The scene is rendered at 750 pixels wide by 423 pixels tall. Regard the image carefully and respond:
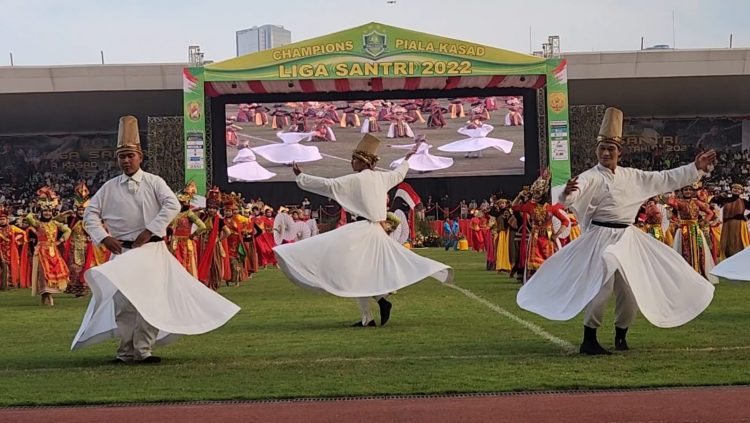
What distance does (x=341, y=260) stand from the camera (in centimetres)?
1229

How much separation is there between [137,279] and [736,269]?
6.07m

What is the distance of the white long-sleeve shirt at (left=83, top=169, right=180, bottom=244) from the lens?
9797 millimetres

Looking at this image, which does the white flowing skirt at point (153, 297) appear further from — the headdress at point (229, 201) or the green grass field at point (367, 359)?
the headdress at point (229, 201)

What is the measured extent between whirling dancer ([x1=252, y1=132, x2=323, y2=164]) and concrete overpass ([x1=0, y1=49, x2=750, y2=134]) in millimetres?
8648

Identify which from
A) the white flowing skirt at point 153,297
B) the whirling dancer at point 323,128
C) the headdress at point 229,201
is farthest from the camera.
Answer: the whirling dancer at point 323,128

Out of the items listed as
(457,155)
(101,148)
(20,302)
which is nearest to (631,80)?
(457,155)

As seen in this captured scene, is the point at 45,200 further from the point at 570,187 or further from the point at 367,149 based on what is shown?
the point at 570,187

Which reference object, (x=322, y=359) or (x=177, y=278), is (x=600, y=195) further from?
(x=177, y=278)

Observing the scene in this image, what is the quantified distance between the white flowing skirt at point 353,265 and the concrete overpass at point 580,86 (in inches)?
1501

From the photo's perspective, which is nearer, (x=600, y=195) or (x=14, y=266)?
(x=600, y=195)

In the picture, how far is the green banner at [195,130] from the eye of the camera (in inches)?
1559

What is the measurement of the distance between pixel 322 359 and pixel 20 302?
1075cm

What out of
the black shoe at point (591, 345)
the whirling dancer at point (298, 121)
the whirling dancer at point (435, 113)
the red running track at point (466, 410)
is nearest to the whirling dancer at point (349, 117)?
the whirling dancer at point (298, 121)

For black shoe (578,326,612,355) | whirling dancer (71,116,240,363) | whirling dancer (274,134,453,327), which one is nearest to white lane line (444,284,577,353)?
black shoe (578,326,612,355)
